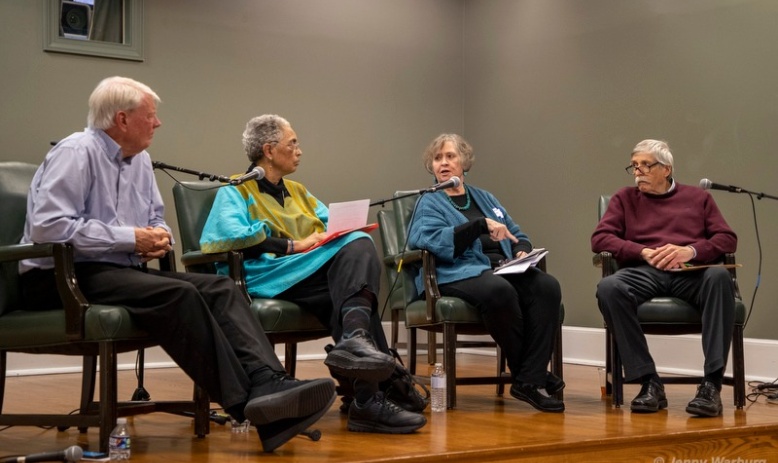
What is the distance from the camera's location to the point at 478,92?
6.63 m

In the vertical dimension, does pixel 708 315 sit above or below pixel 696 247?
below

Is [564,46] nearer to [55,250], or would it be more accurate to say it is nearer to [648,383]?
[648,383]

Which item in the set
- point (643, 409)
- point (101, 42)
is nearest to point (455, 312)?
point (643, 409)

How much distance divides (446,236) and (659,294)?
2.89 ft

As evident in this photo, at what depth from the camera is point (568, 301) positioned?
597 cm

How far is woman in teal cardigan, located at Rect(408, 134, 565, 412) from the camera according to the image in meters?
3.65

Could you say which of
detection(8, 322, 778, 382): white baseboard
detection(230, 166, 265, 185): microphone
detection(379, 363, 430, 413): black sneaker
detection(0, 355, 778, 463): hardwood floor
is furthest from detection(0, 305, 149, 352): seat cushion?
detection(8, 322, 778, 382): white baseboard

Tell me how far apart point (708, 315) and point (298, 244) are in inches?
61.9

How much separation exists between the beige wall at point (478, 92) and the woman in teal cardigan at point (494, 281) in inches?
66.1

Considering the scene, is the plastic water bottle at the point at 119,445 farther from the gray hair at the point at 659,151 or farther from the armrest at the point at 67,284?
the gray hair at the point at 659,151

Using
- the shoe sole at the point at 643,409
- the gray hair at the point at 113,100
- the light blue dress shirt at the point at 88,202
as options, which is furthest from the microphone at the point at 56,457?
the shoe sole at the point at 643,409

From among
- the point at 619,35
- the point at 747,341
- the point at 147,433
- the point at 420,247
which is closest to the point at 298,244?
the point at 420,247

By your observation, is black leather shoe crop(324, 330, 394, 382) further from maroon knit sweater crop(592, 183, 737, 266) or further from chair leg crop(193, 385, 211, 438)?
maroon knit sweater crop(592, 183, 737, 266)

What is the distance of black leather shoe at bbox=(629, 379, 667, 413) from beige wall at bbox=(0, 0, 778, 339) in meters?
1.50
